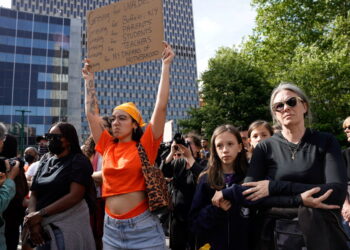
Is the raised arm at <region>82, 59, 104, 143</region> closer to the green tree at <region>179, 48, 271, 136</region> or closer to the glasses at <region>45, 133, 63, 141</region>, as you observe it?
the glasses at <region>45, 133, 63, 141</region>

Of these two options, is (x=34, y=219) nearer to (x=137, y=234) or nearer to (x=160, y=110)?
(x=137, y=234)

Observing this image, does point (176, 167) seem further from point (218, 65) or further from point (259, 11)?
point (218, 65)

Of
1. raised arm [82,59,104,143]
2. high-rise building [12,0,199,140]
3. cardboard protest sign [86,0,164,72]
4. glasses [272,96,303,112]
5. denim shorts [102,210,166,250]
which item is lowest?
denim shorts [102,210,166,250]

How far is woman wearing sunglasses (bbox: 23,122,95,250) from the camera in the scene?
8.15 ft

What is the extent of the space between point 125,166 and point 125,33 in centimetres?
176

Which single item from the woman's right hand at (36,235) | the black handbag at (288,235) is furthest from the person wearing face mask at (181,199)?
the black handbag at (288,235)

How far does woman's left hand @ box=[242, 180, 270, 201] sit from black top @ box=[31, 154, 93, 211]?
4.73ft

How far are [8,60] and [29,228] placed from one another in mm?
53655

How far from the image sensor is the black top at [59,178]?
2588 mm

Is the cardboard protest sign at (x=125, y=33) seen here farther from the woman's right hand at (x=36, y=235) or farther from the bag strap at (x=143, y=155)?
the woman's right hand at (x=36, y=235)

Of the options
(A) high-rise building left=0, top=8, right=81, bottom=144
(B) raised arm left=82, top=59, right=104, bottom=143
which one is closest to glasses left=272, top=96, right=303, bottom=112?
(B) raised arm left=82, top=59, right=104, bottom=143

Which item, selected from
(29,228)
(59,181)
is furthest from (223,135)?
(29,228)

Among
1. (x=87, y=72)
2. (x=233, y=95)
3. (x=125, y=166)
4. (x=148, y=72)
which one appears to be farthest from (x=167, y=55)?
(x=148, y=72)

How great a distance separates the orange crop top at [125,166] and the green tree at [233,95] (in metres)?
18.4
